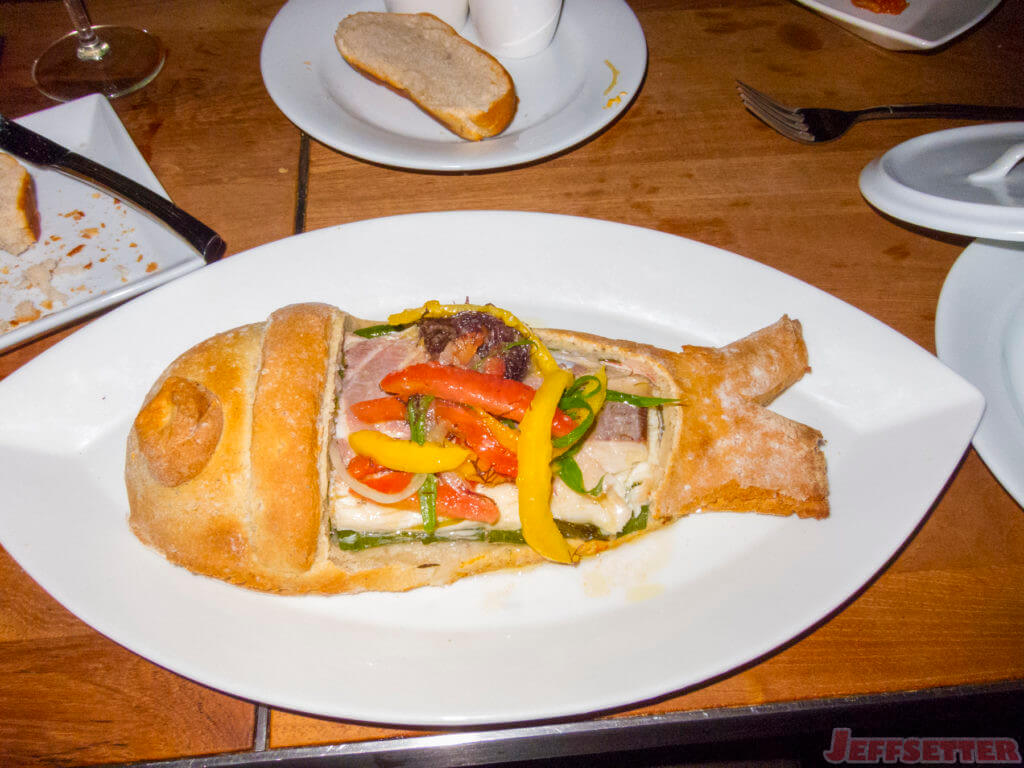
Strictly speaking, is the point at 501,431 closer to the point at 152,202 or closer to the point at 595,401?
the point at 595,401

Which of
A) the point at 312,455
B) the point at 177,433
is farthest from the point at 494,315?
the point at 177,433

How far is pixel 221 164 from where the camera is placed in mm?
3721

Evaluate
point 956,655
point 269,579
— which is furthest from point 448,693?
point 956,655

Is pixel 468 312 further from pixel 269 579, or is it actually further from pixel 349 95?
pixel 349 95

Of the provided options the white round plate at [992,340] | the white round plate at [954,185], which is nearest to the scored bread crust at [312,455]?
the white round plate at [954,185]

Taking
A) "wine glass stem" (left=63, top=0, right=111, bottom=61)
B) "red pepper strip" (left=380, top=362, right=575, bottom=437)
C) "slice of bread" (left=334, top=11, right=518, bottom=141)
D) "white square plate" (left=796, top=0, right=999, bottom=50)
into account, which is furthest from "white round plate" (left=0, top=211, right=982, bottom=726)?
"wine glass stem" (left=63, top=0, right=111, bottom=61)

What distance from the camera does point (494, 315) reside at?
103 inches

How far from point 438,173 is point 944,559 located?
3.04m

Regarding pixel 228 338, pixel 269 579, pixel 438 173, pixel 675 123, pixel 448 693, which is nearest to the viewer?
pixel 448 693

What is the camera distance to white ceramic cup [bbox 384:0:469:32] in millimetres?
4062

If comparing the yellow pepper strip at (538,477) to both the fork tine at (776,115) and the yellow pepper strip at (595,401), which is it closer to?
the yellow pepper strip at (595,401)

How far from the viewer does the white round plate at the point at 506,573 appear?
2158 mm

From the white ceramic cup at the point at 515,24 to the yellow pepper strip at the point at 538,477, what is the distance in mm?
2764

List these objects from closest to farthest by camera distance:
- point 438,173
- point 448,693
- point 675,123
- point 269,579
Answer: point 448,693 < point 269,579 < point 438,173 < point 675,123
